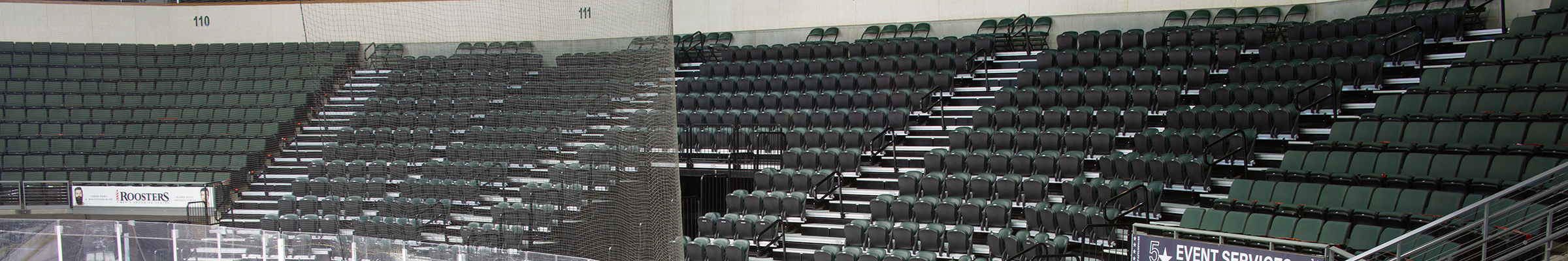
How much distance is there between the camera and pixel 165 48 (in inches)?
599

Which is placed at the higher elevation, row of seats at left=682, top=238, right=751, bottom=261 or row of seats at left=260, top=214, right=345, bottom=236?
row of seats at left=260, top=214, right=345, bottom=236

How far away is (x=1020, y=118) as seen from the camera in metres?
10.6

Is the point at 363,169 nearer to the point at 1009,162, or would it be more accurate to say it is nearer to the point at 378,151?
the point at 378,151

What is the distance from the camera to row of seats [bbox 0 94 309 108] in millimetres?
13633

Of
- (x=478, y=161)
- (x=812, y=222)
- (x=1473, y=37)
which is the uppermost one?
(x=1473, y=37)

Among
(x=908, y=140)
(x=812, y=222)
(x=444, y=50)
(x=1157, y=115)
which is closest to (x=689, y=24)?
(x=444, y=50)

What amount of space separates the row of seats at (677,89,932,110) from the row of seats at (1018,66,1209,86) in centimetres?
132

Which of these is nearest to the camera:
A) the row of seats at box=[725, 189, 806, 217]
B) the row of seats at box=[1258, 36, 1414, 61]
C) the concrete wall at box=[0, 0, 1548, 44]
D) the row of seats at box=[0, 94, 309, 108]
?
the row of seats at box=[725, 189, 806, 217]

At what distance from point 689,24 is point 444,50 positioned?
4427 mm

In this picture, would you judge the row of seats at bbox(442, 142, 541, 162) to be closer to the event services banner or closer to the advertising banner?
the event services banner

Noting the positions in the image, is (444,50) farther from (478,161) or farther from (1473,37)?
(1473,37)

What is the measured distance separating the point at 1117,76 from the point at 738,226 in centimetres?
474

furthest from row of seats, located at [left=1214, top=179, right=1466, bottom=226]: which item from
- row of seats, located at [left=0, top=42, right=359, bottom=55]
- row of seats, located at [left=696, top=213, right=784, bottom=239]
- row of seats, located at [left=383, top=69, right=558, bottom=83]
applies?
row of seats, located at [left=0, top=42, right=359, bottom=55]

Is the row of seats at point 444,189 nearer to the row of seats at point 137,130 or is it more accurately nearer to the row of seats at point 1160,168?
the row of seats at point 137,130
